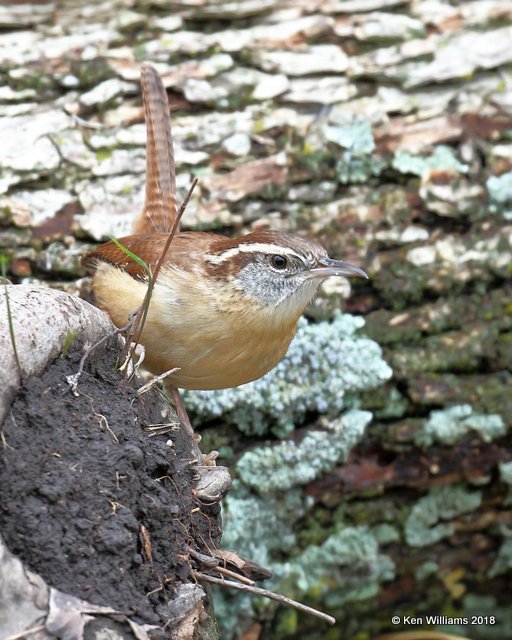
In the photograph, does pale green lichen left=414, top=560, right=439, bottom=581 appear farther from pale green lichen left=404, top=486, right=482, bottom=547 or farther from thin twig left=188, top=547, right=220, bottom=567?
thin twig left=188, top=547, right=220, bottom=567

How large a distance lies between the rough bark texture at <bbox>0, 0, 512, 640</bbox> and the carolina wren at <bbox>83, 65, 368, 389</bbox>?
2.05 ft

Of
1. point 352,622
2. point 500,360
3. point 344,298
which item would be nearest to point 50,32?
Answer: point 344,298

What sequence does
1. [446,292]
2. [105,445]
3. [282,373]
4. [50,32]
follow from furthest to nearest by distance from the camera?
1. [50,32]
2. [446,292]
3. [282,373]
4. [105,445]

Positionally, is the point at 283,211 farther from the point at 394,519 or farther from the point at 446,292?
the point at 394,519

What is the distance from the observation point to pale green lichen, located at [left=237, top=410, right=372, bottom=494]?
444 cm

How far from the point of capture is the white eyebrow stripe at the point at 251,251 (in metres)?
3.87

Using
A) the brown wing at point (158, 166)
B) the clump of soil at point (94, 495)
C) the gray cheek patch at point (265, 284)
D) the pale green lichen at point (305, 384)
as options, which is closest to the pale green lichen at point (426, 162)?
the pale green lichen at point (305, 384)

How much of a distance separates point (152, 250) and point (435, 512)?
6.77 feet

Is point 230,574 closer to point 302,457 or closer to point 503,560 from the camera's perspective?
point 302,457

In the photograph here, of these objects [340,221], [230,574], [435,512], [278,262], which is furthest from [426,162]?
[230,574]

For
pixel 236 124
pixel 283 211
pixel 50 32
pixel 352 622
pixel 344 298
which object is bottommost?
pixel 352 622

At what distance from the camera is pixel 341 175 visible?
16.6 ft

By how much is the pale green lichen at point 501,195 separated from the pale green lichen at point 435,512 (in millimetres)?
1533

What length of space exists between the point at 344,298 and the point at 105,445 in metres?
2.29
